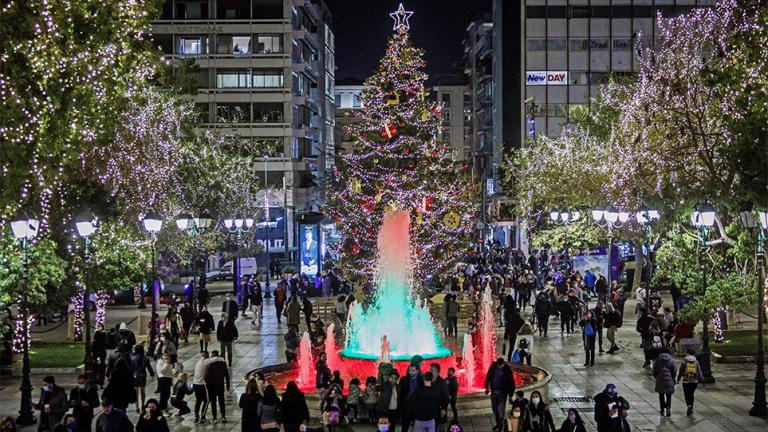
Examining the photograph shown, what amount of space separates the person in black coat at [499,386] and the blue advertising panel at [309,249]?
105 feet

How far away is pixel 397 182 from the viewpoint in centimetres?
4416

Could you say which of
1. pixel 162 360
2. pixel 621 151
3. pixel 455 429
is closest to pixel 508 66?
pixel 621 151

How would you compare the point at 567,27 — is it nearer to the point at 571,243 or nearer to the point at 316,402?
the point at 571,243

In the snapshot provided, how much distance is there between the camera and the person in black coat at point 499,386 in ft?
61.3

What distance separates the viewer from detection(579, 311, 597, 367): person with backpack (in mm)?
26734

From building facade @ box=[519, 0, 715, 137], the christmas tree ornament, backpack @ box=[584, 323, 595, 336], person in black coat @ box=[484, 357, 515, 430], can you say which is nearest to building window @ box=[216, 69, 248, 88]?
building facade @ box=[519, 0, 715, 137]

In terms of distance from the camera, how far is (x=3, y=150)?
59.6 ft

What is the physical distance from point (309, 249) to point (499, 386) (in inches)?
1302

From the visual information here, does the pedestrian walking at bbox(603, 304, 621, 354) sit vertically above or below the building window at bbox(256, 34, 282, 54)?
below

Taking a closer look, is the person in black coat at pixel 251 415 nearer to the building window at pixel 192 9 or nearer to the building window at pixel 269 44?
the building window at pixel 269 44

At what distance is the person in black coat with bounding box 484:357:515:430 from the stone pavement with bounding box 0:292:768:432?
53cm

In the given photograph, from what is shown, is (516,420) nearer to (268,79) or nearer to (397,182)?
(397,182)

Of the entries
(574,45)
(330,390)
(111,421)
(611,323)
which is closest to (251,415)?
(330,390)

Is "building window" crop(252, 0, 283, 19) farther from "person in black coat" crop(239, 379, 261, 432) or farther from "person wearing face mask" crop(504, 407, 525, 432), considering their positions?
"person wearing face mask" crop(504, 407, 525, 432)
